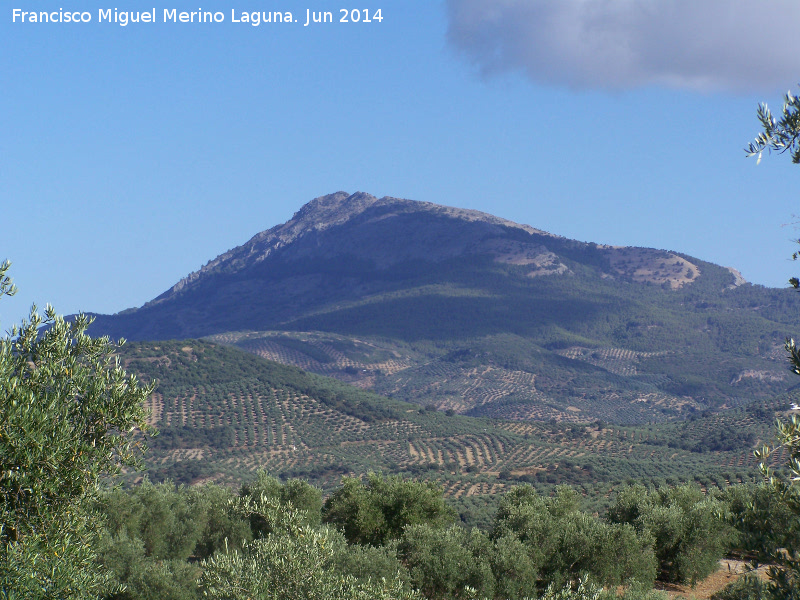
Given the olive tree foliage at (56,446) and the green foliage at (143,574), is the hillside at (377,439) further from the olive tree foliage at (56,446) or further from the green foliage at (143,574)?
the olive tree foliage at (56,446)

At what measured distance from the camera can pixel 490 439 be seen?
91.1 meters

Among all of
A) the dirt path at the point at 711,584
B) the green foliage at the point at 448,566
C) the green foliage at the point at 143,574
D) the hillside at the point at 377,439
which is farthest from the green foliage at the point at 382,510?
the hillside at the point at 377,439

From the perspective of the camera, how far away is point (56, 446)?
41.1 feet

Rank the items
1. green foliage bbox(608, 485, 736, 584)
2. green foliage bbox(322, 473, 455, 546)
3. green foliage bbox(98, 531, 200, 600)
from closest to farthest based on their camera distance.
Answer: green foliage bbox(98, 531, 200, 600) < green foliage bbox(608, 485, 736, 584) < green foliage bbox(322, 473, 455, 546)

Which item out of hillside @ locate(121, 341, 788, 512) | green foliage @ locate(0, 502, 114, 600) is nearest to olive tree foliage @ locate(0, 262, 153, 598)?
green foliage @ locate(0, 502, 114, 600)

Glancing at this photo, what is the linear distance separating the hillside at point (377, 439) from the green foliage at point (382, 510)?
2008cm

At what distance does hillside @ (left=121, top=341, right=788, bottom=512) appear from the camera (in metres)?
67.0

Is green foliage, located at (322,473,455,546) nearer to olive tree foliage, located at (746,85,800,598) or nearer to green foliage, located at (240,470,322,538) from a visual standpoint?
green foliage, located at (240,470,322,538)

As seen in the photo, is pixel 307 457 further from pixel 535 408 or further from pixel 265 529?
pixel 535 408

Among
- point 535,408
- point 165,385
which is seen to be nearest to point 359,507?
point 165,385

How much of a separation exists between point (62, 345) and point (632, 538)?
1732cm

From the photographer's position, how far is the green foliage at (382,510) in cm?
3059

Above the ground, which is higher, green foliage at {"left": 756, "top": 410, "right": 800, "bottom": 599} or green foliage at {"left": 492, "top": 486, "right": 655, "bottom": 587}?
green foliage at {"left": 756, "top": 410, "right": 800, "bottom": 599}

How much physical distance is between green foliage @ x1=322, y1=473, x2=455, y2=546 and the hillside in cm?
2008
